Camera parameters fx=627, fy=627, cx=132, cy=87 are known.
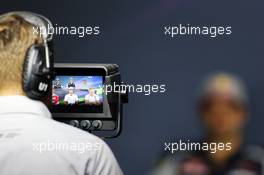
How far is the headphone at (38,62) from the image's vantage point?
1227 millimetres

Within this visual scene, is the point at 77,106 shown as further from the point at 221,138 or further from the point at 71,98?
the point at 221,138

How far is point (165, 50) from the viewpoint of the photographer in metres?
2.79

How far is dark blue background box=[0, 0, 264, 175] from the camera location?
2.77 m

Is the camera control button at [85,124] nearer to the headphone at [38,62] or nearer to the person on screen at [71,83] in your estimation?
the person on screen at [71,83]

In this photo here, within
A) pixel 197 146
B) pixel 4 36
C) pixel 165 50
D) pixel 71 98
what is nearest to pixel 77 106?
pixel 71 98

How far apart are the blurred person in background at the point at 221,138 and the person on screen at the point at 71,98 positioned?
793mm

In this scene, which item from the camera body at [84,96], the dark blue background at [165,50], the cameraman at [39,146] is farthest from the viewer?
the dark blue background at [165,50]

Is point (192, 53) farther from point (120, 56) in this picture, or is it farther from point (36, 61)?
point (36, 61)

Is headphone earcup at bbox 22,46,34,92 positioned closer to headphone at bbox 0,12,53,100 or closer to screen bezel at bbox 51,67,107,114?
headphone at bbox 0,12,53,100

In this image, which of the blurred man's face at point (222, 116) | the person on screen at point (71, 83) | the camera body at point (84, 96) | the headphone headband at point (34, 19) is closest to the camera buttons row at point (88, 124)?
the camera body at point (84, 96)

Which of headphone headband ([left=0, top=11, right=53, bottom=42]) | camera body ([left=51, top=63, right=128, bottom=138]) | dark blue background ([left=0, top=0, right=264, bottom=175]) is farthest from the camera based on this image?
dark blue background ([left=0, top=0, right=264, bottom=175])

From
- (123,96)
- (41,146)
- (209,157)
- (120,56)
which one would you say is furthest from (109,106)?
(41,146)

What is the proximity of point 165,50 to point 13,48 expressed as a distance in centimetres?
163

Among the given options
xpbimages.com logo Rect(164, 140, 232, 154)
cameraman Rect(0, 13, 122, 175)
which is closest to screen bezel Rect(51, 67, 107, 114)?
xpbimages.com logo Rect(164, 140, 232, 154)
